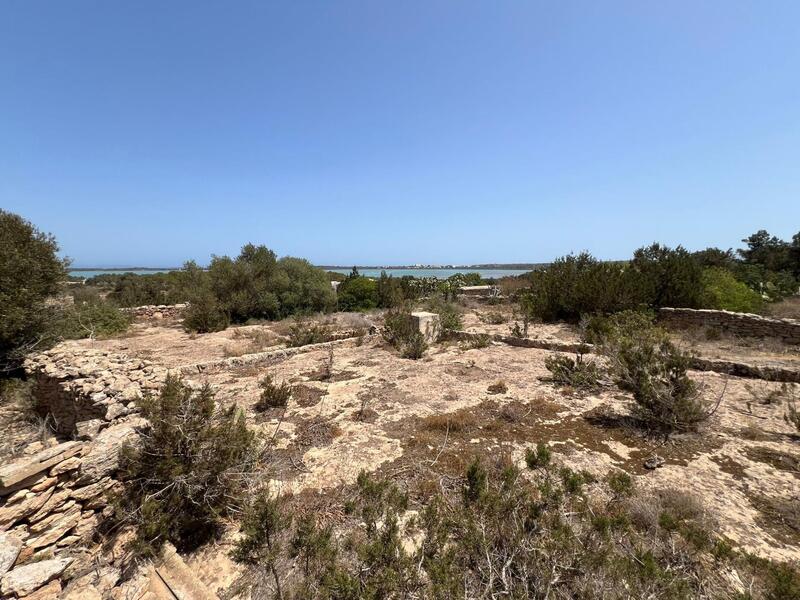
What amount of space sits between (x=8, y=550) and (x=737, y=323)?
16.0m

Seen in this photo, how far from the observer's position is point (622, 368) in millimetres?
5383

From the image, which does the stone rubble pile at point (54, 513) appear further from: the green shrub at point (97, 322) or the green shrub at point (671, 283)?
the green shrub at point (671, 283)

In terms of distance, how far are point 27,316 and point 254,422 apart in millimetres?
5903

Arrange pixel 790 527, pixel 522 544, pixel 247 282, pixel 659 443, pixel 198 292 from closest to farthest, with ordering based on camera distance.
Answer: pixel 522 544
pixel 790 527
pixel 659 443
pixel 198 292
pixel 247 282

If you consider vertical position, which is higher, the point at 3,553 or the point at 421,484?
the point at 3,553

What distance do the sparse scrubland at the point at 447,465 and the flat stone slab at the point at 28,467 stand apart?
0.17 meters

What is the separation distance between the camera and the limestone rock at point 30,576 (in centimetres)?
226

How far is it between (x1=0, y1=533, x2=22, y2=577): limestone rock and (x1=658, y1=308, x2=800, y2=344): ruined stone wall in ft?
51.4

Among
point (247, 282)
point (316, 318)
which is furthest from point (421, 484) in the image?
point (247, 282)

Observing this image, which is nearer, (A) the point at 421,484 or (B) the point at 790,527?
(B) the point at 790,527

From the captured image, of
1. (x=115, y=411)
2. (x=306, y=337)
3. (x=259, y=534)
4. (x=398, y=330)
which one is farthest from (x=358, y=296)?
(x=259, y=534)

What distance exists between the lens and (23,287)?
7090mm

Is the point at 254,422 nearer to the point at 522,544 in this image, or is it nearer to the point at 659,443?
the point at 522,544

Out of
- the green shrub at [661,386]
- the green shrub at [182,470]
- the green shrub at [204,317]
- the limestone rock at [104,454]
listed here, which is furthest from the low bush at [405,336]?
the green shrub at [204,317]
